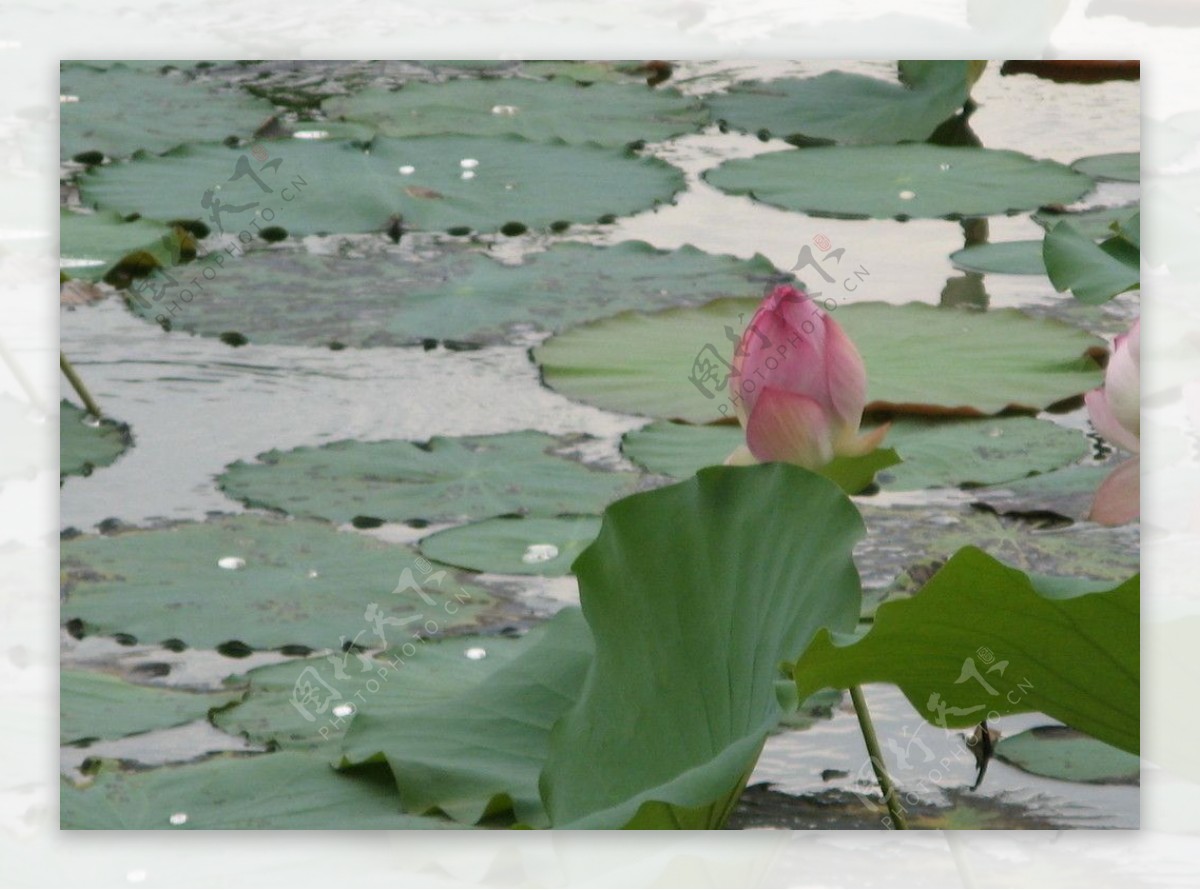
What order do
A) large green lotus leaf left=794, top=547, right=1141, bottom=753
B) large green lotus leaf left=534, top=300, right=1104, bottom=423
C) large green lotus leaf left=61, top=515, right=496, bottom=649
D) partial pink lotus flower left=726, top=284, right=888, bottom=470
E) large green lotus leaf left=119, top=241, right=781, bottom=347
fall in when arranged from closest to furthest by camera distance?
large green lotus leaf left=794, top=547, right=1141, bottom=753 < partial pink lotus flower left=726, top=284, right=888, bottom=470 < large green lotus leaf left=61, top=515, right=496, bottom=649 < large green lotus leaf left=534, top=300, right=1104, bottom=423 < large green lotus leaf left=119, top=241, right=781, bottom=347

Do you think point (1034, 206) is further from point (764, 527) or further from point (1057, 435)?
point (764, 527)

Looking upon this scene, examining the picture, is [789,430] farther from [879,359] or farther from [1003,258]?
[1003,258]

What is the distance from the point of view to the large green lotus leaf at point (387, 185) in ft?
5.42

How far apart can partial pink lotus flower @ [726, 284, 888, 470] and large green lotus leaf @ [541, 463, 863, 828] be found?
0.07ft

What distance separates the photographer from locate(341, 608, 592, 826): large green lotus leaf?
0.79 metres

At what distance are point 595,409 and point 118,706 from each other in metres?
0.51

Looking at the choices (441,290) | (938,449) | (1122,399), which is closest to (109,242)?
(441,290)

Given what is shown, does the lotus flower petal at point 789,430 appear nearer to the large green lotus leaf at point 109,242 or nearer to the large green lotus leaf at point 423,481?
the large green lotus leaf at point 423,481

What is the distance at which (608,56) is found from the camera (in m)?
1.21

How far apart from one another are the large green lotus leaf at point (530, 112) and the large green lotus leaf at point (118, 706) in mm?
1081

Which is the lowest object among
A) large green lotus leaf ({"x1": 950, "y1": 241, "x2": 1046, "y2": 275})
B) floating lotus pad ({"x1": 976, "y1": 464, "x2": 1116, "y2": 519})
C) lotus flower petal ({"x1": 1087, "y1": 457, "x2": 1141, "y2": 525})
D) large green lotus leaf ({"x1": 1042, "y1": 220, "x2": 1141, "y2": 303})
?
floating lotus pad ({"x1": 976, "y1": 464, "x2": 1116, "y2": 519})
